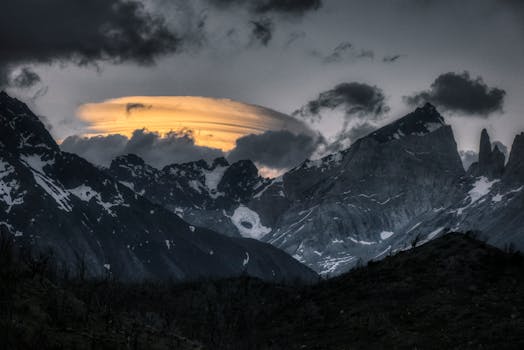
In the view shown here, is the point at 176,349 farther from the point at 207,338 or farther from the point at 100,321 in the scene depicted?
the point at 207,338

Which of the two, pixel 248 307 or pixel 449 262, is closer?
pixel 449 262

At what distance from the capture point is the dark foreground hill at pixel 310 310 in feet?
208

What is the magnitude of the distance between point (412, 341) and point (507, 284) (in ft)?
79.2

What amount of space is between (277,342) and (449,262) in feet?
101

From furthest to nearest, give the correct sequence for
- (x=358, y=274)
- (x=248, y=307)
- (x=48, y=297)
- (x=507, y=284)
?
(x=248, y=307) → (x=358, y=274) → (x=507, y=284) → (x=48, y=297)

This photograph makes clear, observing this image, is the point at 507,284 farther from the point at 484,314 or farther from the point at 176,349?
the point at 176,349

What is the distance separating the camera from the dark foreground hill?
208 ft

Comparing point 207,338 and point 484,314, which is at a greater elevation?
point 207,338

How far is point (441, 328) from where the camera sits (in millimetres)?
106625

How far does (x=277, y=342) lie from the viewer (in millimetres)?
120938

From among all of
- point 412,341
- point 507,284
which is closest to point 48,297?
point 412,341

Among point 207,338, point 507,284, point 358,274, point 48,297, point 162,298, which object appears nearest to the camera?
point 48,297

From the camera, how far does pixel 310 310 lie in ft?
436

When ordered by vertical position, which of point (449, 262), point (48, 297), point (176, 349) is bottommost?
point (176, 349)
